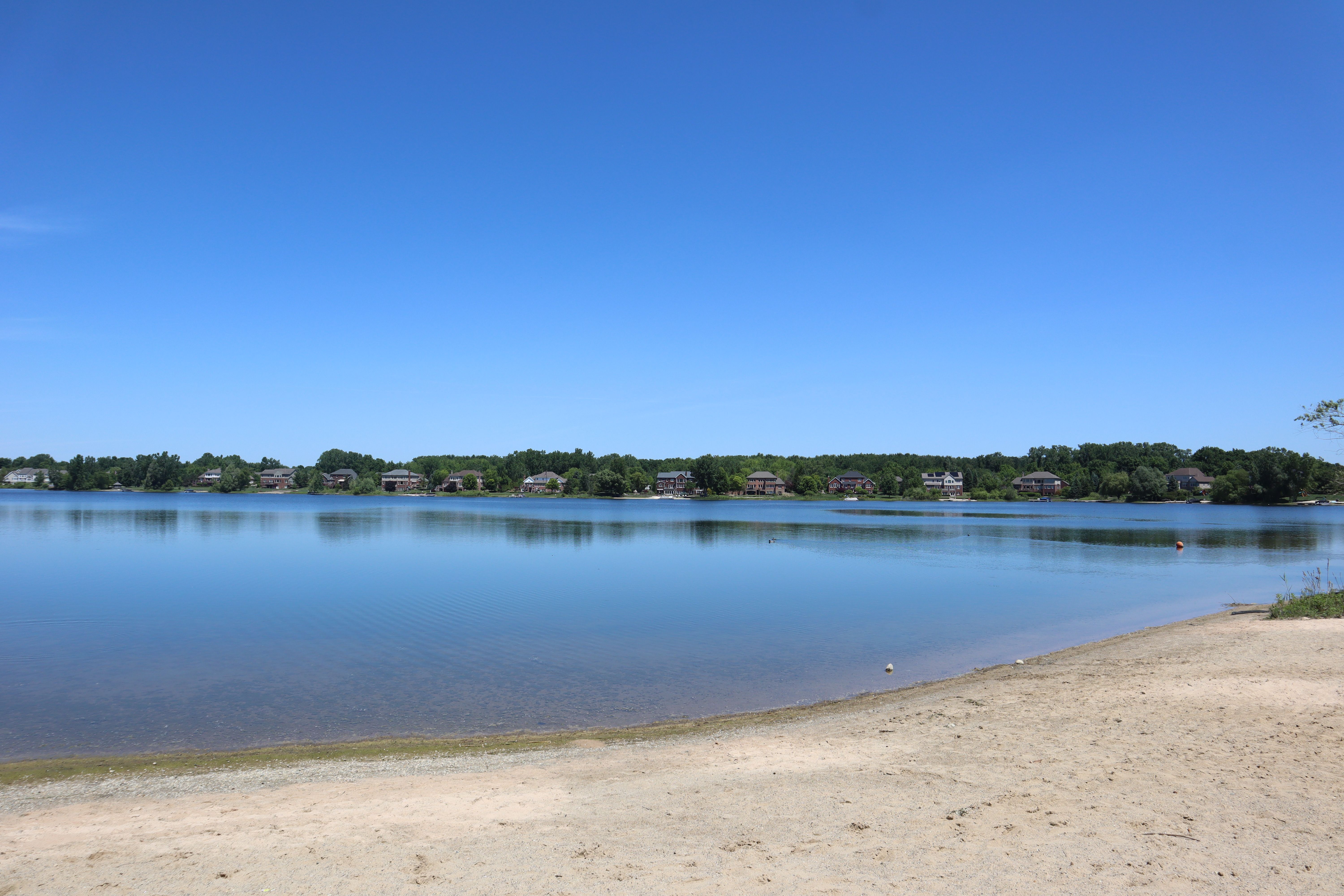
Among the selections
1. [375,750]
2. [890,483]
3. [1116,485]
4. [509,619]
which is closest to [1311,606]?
[509,619]

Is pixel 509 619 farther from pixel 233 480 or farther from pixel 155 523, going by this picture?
pixel 233 480

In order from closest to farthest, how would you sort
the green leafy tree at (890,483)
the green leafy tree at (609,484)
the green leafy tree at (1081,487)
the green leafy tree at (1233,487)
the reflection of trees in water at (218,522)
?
the reflection of trees in water at (218,522), the green leafy tree at (1233,487), the green leafy tree at (609,484), the green leafy tree at (1081,487), the green leafy tree at (890,483)

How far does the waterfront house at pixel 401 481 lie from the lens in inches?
7662

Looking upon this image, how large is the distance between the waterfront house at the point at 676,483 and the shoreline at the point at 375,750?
16321 cm

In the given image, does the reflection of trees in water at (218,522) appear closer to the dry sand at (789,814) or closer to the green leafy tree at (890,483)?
the dry sand at (789,814)

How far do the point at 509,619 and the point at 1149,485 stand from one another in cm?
16337

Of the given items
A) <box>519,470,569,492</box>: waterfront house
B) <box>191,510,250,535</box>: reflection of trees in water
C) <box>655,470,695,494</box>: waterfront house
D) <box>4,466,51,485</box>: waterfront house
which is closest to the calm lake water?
<box>191,510,250,535</box>: reflection of trees in water

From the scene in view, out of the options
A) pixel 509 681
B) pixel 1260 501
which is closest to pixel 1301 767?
pixel 509 681

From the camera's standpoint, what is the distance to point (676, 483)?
182750 mm

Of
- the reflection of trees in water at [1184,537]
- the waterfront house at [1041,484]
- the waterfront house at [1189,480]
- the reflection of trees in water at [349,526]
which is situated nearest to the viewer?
the reflection of trees in water at [1184,537]

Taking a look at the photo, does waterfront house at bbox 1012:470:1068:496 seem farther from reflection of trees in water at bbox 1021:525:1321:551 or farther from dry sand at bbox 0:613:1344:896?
dry sand at bbox 0:613:1344:896

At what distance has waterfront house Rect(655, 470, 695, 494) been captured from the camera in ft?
581

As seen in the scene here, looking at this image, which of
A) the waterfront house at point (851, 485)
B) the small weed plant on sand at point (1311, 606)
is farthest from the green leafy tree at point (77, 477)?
the small weed plant on sand at point (1311, 606)

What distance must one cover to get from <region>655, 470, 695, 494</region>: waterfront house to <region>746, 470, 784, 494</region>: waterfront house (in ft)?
45.7
